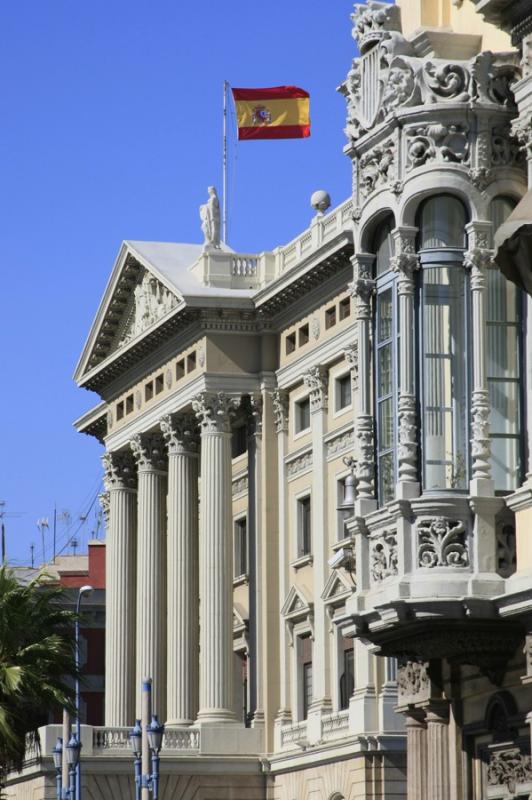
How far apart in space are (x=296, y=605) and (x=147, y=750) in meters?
21.6

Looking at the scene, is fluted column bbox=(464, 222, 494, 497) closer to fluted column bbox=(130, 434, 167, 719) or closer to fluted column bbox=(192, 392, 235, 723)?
fluted column bbox=(192, 392, 235, 723)

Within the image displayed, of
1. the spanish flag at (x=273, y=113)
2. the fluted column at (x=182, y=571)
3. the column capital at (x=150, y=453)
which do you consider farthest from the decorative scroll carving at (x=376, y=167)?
the column capital at (x=150, y=453)

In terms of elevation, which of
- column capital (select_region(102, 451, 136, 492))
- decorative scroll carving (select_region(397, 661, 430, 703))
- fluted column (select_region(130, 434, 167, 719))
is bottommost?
decorative scroll carving (select_region(397, 661, 430, 703))

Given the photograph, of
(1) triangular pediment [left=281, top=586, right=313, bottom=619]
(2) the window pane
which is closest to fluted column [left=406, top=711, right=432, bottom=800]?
(2) the window pane

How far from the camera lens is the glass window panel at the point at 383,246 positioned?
92.9 feet

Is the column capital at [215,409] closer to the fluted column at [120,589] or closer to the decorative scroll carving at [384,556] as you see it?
the fluted column at [120,589]

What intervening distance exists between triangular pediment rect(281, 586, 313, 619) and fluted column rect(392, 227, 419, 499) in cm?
4150

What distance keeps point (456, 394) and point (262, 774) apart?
45295 mm

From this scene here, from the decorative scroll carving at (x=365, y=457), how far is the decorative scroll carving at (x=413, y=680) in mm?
2283

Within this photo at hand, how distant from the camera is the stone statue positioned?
73.9 metres

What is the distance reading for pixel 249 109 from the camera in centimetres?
7081

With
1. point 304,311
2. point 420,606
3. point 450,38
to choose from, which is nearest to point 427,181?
point 450,38

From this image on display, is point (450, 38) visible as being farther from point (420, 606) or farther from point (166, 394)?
point (166, 394)

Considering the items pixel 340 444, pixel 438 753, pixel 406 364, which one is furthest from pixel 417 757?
pixel 340 444
